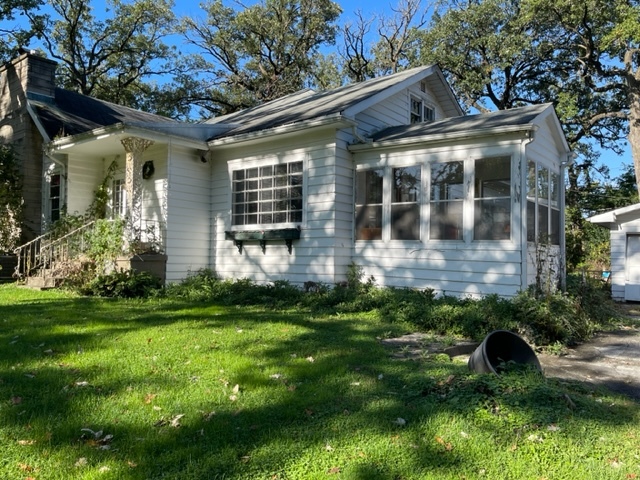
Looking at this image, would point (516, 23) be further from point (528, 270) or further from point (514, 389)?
point (514, 389)

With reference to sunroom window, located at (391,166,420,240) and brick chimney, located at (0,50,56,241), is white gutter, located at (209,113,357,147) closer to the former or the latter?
sunroom window, located at (391,166,420,240)

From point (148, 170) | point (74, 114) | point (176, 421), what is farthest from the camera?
point (74, 114)

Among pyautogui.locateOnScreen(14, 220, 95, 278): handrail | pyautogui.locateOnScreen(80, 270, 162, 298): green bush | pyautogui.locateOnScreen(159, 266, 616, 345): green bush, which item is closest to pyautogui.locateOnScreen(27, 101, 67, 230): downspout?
pyautogui.locateOnScreen(14, 220, 95, 278): handrail

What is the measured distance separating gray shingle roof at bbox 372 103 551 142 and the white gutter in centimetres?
89

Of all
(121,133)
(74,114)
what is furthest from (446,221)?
(74,114)

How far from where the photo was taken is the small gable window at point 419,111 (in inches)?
478

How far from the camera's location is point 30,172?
1284cm

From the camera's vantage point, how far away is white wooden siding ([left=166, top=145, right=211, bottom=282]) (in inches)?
403

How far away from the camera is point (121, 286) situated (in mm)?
8883

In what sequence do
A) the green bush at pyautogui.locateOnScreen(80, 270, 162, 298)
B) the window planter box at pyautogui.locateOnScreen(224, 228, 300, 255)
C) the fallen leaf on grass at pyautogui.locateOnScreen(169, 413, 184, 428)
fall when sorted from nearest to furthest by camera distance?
the fallen leaf on grass at pyautogui.locateOnScreen(169, 413, 184, 428) → the green bush at pyautogui.locateOnScreen(80, 270, 162, 298) → the window planter box at pyautogui.locateOnScreen(224, 228, 300, 255)

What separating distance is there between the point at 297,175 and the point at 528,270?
4699 mm

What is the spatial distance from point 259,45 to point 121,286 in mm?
22061

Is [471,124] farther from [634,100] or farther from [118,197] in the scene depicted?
[634,100]

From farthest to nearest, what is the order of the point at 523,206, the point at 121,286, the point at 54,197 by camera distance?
the point at 54,197, the point at 121,286, the point at 523,206
